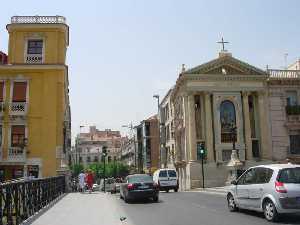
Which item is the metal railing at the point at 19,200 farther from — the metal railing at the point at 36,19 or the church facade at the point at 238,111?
the church facade at the point at 238,111

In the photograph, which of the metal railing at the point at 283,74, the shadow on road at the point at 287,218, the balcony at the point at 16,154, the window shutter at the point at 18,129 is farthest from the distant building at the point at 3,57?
the shadow on road at the point at 287,218

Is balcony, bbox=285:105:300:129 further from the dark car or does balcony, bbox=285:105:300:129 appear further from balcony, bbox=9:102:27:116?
the dark car

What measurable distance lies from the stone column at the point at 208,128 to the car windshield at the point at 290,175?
3494cm

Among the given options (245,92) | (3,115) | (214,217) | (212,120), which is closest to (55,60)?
(3,115)

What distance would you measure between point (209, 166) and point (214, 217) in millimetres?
33304

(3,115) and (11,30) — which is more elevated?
(11,30)

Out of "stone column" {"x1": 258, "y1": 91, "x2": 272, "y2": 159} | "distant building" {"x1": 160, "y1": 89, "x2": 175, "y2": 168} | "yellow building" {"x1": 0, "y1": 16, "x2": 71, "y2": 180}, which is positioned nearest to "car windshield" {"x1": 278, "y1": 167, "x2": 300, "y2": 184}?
"yellow building" {"x1": 0, "y1": 16, "x2": 71, "y2": 180}

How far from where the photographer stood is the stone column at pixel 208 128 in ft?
154

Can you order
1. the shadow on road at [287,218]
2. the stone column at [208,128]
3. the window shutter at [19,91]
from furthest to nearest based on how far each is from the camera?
the stone column at [208,128] < the window shutter at [19,91] < the shadow on road at [287,218]

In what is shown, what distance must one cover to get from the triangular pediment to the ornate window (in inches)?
145

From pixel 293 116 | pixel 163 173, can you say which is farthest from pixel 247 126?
pixel 163 173

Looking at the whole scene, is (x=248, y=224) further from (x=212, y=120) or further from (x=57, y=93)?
(x=212, y=120)

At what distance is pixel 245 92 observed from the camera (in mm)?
48844

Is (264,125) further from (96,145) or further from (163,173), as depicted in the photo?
(96,145)
